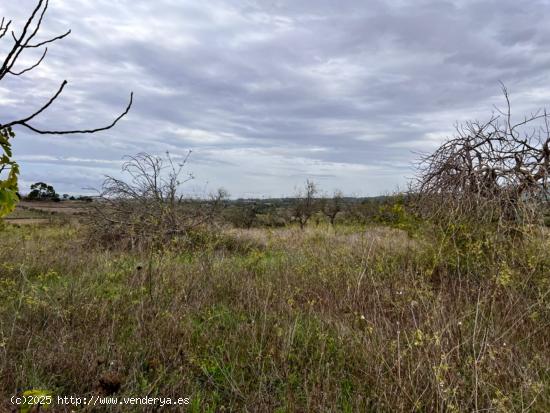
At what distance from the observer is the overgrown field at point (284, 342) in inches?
111

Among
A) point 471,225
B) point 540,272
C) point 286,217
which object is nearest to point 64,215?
point 286,217

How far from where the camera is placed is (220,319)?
14.9ft

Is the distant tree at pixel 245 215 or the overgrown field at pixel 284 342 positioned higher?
the distant tree at pixel 245 215

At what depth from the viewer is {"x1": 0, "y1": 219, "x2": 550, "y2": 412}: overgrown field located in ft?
9.27

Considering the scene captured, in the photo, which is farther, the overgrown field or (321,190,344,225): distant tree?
(321,190,344,225): distant tree

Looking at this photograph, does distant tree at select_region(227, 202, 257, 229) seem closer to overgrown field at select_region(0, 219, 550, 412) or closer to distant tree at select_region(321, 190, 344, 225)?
distant tree at select_region(321, 190, 344, 225)

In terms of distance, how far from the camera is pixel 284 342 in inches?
137

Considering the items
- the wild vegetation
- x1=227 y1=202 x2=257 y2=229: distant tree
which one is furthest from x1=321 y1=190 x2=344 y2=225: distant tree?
the wild vegetation

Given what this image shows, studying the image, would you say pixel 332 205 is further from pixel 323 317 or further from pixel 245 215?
pixel 323 317

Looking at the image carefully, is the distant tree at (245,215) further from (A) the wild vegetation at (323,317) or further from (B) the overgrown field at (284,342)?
(B) the overgrown field at (284,342)

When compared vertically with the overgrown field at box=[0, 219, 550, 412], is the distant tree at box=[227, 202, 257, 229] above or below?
above

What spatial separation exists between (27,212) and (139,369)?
1643 centimetres

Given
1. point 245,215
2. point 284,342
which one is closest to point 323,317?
point 284,342

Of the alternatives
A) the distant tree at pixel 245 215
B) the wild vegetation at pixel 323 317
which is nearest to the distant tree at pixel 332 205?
the distant tree at pixel 245 215
